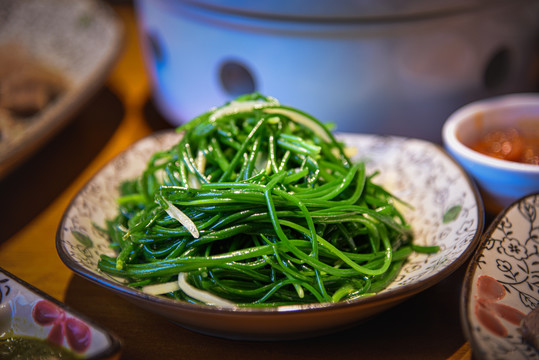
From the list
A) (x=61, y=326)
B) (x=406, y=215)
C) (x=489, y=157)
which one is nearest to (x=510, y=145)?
(x=489, y=157)

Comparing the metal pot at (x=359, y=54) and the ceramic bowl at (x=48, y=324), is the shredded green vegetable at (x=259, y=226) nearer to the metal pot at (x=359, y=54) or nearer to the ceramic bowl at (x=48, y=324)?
the ceramic bowl at (x=48, y=324)

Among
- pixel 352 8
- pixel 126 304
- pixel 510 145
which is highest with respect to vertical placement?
pixel 352 8

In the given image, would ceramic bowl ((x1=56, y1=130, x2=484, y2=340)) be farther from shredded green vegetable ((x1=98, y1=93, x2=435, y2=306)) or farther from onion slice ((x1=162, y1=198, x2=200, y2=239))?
onion slice ((x1=162, y1=198, x2=200, y2=239))

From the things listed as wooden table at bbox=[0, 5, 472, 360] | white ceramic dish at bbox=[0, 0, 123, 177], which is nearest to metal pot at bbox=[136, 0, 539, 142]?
white ceramic dish at bbox=[0, 0, 123, 177]

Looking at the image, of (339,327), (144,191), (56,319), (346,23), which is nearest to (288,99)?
(346,23)

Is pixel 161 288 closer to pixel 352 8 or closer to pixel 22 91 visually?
pixel 352 8

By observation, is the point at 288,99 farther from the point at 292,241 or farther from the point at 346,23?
the point at 292,241
